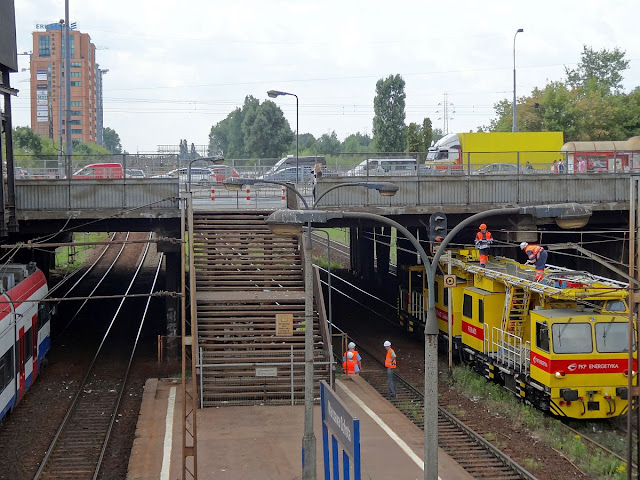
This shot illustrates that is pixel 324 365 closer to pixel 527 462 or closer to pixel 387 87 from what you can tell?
pixel 527 462

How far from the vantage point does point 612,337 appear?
1923 centimetres

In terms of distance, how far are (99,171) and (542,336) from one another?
65.9ft

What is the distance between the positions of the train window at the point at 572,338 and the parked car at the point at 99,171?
1839cm

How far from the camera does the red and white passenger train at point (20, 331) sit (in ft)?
62.6

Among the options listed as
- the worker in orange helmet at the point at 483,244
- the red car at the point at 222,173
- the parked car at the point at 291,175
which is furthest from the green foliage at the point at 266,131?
the worker in orange helmet at the point at 483,244

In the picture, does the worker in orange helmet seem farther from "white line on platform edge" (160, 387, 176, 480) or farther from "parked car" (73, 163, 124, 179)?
"parked car" (73, 163, 124, 179)

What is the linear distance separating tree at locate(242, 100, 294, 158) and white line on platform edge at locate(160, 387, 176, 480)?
69.4 meters

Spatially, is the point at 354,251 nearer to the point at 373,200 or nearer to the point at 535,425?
the point at 373,200

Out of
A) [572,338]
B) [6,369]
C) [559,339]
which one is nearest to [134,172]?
[6,369]

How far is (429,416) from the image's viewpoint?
11.1m

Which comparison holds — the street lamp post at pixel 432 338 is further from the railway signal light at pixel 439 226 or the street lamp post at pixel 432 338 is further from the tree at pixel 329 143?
the tree at pixel 329 143

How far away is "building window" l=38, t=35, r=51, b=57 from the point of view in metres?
166

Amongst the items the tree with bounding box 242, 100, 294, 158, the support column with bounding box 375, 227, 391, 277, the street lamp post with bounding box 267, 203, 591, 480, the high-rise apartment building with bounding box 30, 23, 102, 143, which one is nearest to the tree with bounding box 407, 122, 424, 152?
the support column with bounding box 375, 227, 391, 277

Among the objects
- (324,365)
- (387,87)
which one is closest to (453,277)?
(324,365)
